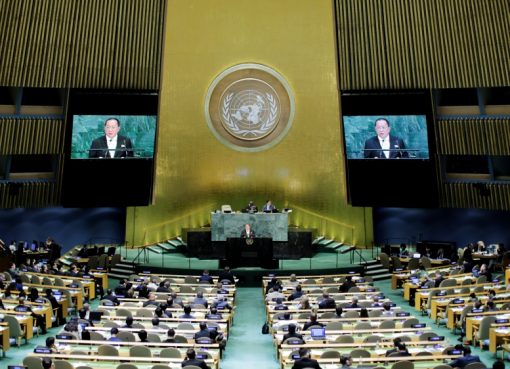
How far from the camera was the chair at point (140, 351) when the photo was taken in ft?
31.1

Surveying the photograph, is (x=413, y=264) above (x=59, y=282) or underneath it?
above

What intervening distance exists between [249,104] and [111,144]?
21.1 feet

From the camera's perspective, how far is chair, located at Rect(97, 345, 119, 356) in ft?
30.9

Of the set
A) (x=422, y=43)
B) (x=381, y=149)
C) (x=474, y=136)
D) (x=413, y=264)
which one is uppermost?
(x=422, y=43)

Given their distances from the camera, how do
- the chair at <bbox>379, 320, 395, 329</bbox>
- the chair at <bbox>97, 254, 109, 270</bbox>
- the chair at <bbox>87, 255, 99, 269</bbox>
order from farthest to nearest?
the chair at <bbox>97, 254, 109, 270</bbox> < the chair at <bbox>87, 255, 99, 269</bbox> < the chair at <bbox>379, 320, 395, 329</bbox>

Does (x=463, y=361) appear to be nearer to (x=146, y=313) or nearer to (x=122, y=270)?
(x=146, y=313)

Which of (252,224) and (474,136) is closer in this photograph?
(474,136)

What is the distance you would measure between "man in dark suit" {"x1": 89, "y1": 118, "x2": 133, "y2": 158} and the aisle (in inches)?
270

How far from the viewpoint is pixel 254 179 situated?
24984 millimetres

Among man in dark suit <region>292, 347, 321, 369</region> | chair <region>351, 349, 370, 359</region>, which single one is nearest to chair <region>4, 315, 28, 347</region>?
man in dark suit <region>292, 347, 321, 369</region>

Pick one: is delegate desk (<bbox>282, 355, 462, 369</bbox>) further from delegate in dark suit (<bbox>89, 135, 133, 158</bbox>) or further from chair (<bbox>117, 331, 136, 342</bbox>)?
delegate in dark suit (<bbox>89, 135, 133, 158</bbox>)

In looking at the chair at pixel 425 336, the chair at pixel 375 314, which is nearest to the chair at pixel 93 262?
the chair at pixel 375 314

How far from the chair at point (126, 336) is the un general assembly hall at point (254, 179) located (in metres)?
0.06

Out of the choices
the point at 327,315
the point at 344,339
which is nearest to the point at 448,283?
the point at 327,315
